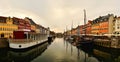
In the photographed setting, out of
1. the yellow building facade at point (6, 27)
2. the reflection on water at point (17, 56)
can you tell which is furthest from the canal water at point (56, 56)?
the yellow building facade at point (6, 27)

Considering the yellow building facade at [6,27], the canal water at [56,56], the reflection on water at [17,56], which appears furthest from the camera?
the yellow building facade at [6,27]

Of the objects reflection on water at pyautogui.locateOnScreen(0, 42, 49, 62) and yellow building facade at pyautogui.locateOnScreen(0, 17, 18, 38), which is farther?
yellow building facade at pyautogui.locateOnScreen(0, 17, 18, 38)

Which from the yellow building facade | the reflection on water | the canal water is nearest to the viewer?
the reflection on water

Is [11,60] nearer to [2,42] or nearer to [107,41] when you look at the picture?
[2,42]

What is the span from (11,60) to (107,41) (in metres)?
34.4

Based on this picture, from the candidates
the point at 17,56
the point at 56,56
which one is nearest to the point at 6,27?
the point at 17,56

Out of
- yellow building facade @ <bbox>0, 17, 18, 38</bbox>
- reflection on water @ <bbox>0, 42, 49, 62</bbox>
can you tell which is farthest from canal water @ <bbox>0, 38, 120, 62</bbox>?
yellow building facade @ <bbox>0, 17, 18, 38</bbox>

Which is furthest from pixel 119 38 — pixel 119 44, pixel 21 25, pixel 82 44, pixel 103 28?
pixel 21 25

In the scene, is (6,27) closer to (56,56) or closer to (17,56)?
(17,56)

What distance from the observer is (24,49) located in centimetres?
4619

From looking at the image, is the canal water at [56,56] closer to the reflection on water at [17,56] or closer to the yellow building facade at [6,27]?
the reflection on water at [17,56]

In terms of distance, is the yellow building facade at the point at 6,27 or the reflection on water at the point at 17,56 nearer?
the reflection on water at the point at 17,56

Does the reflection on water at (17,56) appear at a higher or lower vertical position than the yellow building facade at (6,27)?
lower

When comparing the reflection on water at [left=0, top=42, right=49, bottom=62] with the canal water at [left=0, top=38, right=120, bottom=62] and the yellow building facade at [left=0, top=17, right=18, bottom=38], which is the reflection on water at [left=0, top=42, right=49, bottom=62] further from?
the yellow building facade at [left=0, top=17, right=18, bottom=38]
